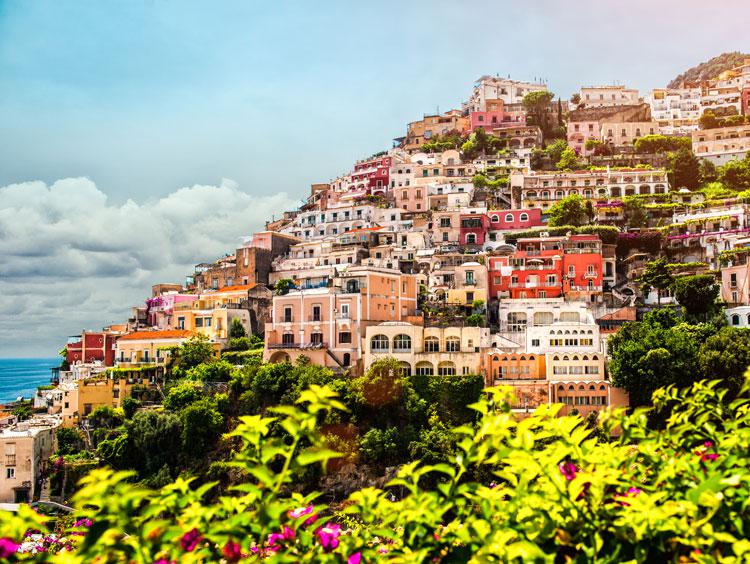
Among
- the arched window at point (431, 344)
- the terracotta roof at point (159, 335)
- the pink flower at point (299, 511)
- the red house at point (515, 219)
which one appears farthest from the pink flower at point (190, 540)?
the red house at point (515, 219)

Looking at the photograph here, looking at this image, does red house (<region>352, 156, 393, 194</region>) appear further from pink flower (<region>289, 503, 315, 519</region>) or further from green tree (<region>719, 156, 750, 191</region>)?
pink flower (<region>289, 503, 315, 519</region>)

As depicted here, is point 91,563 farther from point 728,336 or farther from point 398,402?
point 728,336

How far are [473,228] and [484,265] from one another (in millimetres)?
9820

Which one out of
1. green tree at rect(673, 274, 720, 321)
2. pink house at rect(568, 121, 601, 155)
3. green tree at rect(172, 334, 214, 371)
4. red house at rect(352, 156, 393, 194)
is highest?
pink house at rect(568, 121, 601, 155)

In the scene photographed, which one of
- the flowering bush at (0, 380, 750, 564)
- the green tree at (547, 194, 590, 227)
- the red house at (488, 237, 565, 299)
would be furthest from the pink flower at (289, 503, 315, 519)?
the green tree at (547, 194, 590, 227)

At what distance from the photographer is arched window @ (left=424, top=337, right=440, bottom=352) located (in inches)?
1563

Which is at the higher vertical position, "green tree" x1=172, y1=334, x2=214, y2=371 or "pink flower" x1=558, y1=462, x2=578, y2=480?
"pink flower" x1=558, y1=462, x2=578, y2=480

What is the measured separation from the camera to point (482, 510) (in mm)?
5727

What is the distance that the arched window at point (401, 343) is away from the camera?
39.5m

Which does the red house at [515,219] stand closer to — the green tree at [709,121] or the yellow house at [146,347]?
the yellow house at [146,347]

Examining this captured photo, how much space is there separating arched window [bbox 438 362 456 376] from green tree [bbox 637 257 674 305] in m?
15.1

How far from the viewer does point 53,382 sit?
181ft

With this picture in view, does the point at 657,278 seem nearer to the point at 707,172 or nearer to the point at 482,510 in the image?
the point at 707,172

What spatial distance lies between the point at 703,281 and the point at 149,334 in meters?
32.6
